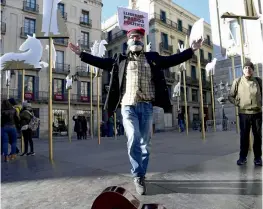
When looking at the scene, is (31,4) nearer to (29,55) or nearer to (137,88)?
(29,55)

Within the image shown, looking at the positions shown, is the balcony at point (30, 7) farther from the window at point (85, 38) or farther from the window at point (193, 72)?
the window at point (193, 72)

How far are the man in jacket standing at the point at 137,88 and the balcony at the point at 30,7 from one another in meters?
26.1

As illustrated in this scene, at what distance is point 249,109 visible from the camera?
360 centimetres

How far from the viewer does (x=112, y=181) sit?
2.75m

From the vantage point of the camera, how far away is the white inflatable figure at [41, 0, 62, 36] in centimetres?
483

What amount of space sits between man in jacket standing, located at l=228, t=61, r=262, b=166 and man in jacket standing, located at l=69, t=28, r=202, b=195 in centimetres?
123

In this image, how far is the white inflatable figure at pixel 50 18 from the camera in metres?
4.83

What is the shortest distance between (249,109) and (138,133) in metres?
1.90

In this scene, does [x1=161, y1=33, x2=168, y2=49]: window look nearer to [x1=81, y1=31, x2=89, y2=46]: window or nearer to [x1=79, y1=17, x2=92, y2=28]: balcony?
[x1=79, y1=17, x2=92, y2=28]: balcony

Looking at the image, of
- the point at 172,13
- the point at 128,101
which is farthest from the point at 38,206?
the point at 172,13

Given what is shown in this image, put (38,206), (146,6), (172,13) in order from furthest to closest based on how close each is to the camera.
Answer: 1. (172,13)
2. (146,6)
3. (38,206)

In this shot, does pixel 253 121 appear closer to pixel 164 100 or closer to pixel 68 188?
pixel 164 100

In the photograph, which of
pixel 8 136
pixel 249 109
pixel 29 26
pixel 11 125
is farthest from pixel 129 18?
pixel 29 26

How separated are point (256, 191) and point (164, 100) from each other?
1251mm
